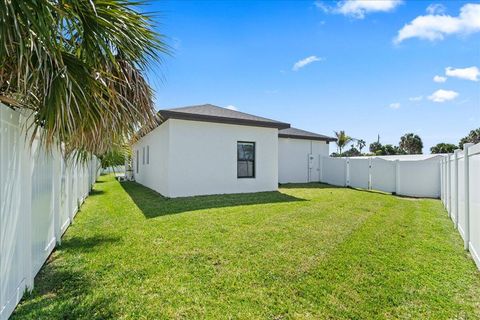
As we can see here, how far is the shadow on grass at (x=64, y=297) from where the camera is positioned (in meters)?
2.85

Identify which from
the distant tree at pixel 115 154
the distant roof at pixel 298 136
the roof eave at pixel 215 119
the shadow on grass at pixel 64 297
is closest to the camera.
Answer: the shadow on grass at pixel 64 297

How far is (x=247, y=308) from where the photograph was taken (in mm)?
3012

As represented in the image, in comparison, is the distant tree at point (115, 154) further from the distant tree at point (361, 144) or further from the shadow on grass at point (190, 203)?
the distant tree at point (361, 144)

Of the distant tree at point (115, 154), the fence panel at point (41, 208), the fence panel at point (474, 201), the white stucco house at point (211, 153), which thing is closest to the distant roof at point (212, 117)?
the white stucco house at point (211, 153)

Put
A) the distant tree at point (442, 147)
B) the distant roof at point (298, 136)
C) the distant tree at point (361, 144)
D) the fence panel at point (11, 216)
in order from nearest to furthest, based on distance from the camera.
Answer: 1. the fence panel at point (11, 216)
2. the distant roof at point (298, 136)
3. the distant tree at point (442, 147)
4. the distant tree at point (361, 144)

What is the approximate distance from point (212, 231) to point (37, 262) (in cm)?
311

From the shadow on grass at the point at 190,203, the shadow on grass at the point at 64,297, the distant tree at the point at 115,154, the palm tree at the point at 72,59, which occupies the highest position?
the palm tree at the point at 72,59

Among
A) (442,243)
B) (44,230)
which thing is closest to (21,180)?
(44,230)

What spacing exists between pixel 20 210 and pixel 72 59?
5.66ft

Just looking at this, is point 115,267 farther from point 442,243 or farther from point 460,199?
point 460,199

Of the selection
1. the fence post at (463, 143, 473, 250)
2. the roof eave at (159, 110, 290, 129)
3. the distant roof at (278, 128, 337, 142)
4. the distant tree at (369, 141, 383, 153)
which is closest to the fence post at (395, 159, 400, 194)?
the roof eave at (159, 110, 290, 129)

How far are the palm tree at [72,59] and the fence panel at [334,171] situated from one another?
1521 centimetres

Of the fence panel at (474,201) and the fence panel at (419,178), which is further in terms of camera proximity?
the fence panel at (419,178)

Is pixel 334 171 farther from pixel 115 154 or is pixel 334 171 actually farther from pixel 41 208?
pixel 41 208
